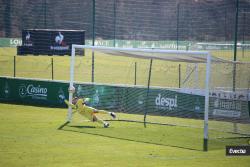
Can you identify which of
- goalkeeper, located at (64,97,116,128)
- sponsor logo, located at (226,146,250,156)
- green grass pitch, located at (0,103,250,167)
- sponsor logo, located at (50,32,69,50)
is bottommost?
green grass pitch, located at (0,103,250,167)

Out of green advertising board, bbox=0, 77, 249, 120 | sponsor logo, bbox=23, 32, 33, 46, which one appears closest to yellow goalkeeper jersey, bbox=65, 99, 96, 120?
green advertising board, bbox=0, 77, 249, 120

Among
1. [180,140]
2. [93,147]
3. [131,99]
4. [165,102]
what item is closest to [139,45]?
[131,99]

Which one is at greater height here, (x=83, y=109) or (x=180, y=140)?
(x=83, y=109)

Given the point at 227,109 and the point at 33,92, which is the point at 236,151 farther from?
the point at 33,92

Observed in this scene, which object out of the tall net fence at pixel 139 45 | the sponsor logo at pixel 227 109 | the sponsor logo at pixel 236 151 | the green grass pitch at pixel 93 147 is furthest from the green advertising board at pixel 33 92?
the sponsor logo at pixel 236 151

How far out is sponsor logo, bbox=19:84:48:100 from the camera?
84.0 feet

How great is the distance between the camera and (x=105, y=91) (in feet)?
77.7

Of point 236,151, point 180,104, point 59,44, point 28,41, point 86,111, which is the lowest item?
point 236,151

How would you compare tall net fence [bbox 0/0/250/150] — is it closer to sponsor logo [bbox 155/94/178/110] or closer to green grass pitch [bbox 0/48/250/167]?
sponsor logo [bbox 155/94/178/110]

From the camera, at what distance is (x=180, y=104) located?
2238 centimetres

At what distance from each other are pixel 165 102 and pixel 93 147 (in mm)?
7318

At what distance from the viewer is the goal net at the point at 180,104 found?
59.0 ft

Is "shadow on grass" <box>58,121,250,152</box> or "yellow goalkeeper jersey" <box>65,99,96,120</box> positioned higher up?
"yellow goalkeeper jersey" <box>65,99,96,120</box>

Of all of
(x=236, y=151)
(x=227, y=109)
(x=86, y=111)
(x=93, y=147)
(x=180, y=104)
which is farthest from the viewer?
(x=180, y=104)
